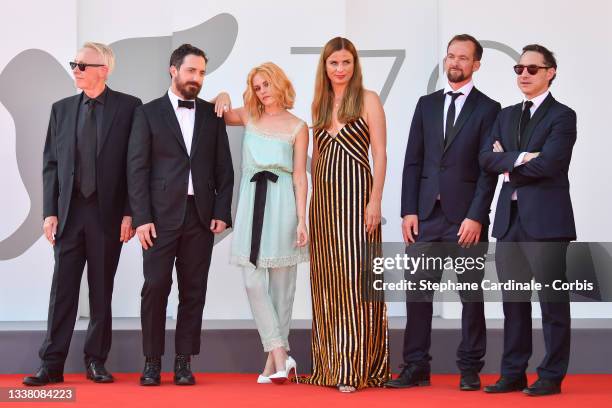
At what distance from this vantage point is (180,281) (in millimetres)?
4711

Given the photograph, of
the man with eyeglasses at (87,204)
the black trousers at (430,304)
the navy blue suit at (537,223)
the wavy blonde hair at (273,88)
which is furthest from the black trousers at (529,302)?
the man with eyeglasses at (87,204)

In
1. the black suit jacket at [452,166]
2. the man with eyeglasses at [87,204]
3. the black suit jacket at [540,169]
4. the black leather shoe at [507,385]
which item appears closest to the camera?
the black suit jacket at [540,169]

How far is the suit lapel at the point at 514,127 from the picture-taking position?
436cm

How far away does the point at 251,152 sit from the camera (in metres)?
4.74

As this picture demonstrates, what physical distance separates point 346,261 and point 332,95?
858mm

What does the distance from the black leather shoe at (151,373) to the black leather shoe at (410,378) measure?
1151 mm

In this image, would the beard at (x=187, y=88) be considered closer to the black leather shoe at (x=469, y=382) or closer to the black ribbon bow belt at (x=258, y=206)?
the black ribbon bow belt at (x=258, y=206)

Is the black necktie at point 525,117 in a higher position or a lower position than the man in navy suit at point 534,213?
higher

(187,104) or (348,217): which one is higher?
(187,104)

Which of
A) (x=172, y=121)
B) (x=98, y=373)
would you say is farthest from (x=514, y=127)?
(x=98, y=373)

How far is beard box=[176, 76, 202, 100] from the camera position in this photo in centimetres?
468

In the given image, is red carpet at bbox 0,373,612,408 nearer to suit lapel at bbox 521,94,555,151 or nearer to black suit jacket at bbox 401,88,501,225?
black suit jacket at bbox 401,88,501,225

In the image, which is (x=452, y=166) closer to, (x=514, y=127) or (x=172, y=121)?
(x=514, y=127)

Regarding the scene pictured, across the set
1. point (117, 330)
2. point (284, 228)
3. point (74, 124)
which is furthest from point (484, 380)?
point (74, 124)
